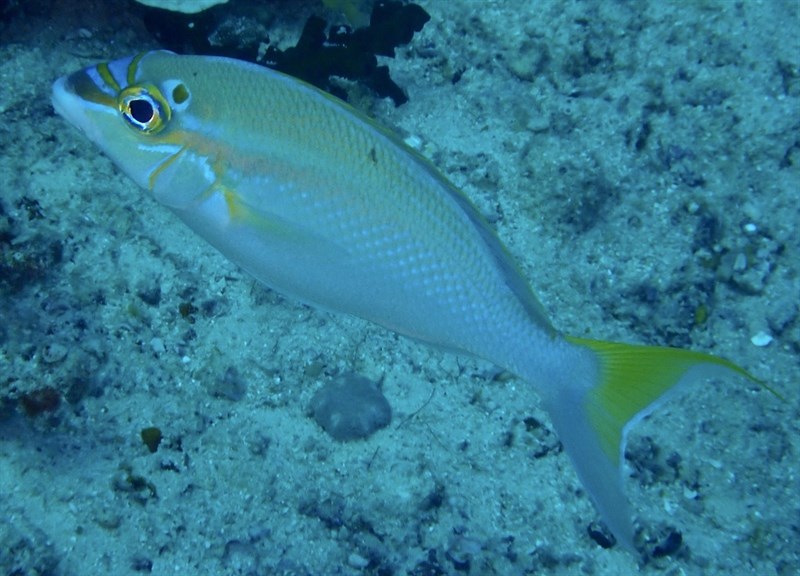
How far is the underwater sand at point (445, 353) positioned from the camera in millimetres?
2820

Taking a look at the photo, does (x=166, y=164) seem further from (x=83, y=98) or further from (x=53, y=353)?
(x=53, y=353)

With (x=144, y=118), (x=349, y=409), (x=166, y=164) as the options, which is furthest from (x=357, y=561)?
(x=144, y=118)

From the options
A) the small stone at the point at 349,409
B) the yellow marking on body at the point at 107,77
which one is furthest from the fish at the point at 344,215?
the small stone at the point at 349,409

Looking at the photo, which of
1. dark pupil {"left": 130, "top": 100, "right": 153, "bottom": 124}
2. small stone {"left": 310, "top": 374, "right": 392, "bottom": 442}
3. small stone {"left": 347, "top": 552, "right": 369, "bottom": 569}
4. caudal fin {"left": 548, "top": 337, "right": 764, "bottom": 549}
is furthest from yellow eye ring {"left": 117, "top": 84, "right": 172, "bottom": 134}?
small stone {"left": 347, "top": 552, "right": 369, "bottom": 569}

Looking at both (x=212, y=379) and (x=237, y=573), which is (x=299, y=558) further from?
(x=212, y=379)

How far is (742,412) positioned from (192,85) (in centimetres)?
347

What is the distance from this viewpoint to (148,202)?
12.0 ft

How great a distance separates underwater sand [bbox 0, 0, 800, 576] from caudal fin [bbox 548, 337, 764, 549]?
3.89 ft

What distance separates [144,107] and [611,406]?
1775mm

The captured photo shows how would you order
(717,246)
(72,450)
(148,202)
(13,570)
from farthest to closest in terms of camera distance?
(717,246), (148,202), (72,450), (13,570)

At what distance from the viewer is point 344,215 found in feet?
6.09

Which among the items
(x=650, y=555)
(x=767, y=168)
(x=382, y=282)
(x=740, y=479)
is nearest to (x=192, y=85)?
(x=382, y=282)

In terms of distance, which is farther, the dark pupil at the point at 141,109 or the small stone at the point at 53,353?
the small stone at the point at 53,353

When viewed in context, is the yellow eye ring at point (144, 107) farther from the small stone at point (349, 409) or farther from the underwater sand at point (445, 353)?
the small stone at point (349, 409)
